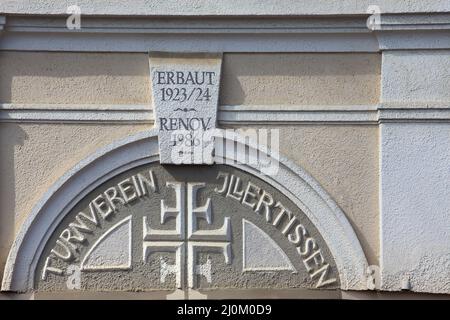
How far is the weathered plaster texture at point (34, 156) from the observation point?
35.6ft

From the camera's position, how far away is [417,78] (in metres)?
10.8

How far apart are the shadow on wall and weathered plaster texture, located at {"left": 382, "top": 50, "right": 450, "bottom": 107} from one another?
3.05 meters

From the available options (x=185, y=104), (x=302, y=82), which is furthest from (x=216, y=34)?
(x=302, y=82)

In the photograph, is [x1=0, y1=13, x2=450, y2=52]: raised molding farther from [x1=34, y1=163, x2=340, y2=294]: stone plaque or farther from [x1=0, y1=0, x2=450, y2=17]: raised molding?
[x1=34, y1=163, x2=340, y2=294]: stone plaque

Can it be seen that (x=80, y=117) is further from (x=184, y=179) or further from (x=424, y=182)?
(x=424, y=182)

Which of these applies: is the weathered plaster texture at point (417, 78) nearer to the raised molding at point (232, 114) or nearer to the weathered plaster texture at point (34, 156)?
the raised molding at point (232, 114)

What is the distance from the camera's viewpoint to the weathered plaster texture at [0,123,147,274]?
35.6 ft

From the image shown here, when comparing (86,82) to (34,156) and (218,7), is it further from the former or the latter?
(218,7)

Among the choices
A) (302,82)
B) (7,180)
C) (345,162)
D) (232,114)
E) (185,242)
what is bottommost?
(185,242)

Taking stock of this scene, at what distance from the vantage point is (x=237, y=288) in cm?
1080

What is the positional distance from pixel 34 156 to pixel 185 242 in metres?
1.44

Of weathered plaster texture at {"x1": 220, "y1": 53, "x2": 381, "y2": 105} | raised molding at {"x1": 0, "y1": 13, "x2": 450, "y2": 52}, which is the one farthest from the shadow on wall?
weathered plaster texture at {"x1": 220, "y1": 53, "x2": 381, "y2": 105}

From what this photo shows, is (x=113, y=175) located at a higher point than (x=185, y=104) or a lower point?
lower

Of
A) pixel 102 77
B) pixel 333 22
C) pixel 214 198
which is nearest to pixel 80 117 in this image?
pixel 102 77
